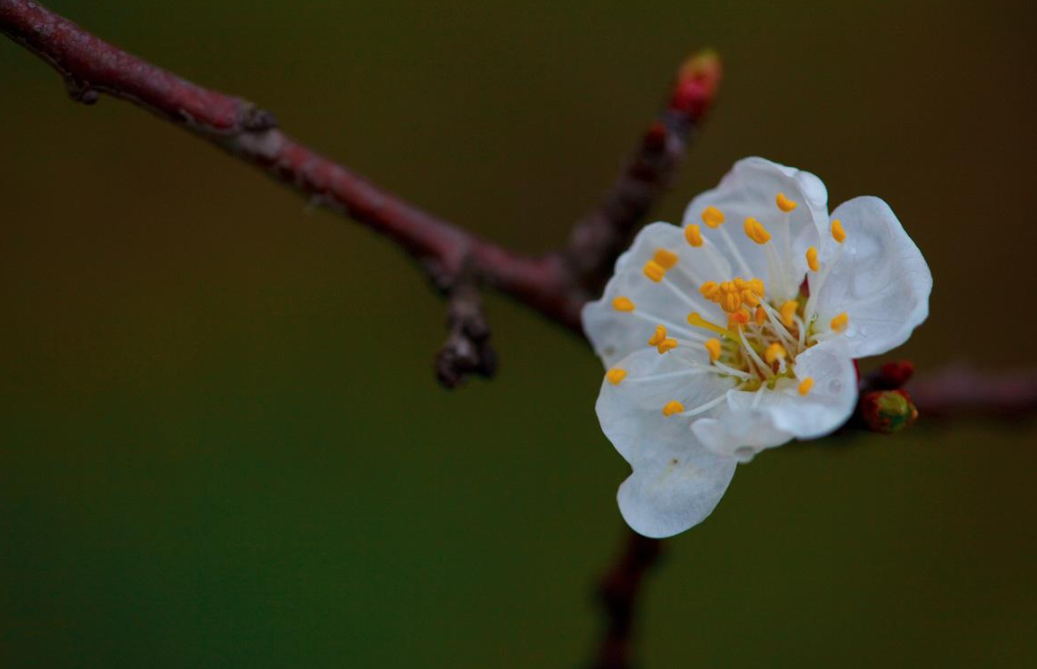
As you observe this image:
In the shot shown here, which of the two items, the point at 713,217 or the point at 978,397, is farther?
the point at 978,397

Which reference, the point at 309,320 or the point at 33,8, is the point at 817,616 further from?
the point at 33,8

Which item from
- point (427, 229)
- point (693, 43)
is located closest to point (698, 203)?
point (427, 229)

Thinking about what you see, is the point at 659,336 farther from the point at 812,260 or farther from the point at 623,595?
the point at 623,595

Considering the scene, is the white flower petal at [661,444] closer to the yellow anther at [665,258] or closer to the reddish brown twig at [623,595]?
the yellow anther at [665,258]

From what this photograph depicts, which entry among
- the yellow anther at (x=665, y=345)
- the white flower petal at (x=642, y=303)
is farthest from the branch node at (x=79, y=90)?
the yellow anther at (x=665, y=345)

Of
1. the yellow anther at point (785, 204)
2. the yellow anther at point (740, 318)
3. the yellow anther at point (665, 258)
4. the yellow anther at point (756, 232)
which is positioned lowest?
the yellow anther at point (740, 318)

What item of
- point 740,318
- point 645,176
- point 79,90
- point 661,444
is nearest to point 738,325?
Answer: point 740,318

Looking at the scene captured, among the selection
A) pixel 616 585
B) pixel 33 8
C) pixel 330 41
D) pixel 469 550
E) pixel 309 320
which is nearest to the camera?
pixel 33 8
